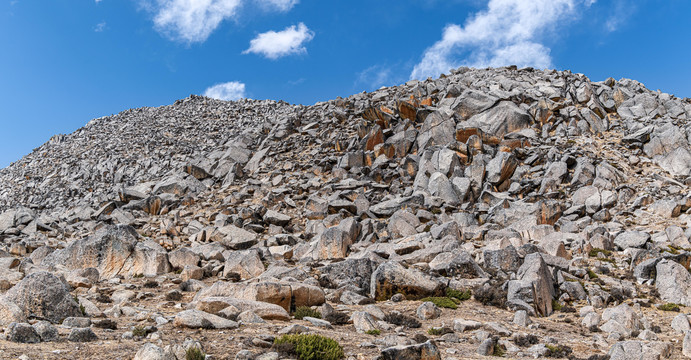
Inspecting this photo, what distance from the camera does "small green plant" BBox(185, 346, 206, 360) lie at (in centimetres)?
952

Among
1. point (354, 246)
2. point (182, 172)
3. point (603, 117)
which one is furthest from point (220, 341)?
point (603, 117)

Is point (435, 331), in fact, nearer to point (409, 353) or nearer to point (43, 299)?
point (409, 353)

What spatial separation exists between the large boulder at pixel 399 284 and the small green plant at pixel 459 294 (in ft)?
1.32

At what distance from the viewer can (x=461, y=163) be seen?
140ft

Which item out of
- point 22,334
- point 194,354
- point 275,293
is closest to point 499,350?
point 275,293

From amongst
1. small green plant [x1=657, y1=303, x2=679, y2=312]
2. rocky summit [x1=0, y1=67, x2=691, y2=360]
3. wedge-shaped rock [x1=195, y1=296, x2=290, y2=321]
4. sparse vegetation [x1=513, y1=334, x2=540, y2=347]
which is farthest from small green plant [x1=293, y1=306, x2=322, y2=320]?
small green plant [x1=657, y1=303, x2=679, y2=312]

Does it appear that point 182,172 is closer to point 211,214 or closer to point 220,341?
point 211,214

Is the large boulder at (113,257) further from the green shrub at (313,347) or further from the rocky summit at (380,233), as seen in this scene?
the green shrub at (313,347)

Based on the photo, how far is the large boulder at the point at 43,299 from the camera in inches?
505

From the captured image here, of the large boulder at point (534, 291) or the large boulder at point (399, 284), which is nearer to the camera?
the large boulder at point (534, 291)

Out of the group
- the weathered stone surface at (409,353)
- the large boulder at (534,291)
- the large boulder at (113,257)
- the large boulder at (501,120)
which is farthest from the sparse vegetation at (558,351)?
the large boulder at (501,120)

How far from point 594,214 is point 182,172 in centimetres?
4267

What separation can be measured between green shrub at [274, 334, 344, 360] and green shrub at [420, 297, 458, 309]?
8.01 meters

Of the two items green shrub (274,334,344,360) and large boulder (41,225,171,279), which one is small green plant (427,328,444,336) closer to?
green shrub (274,334,344,360)
